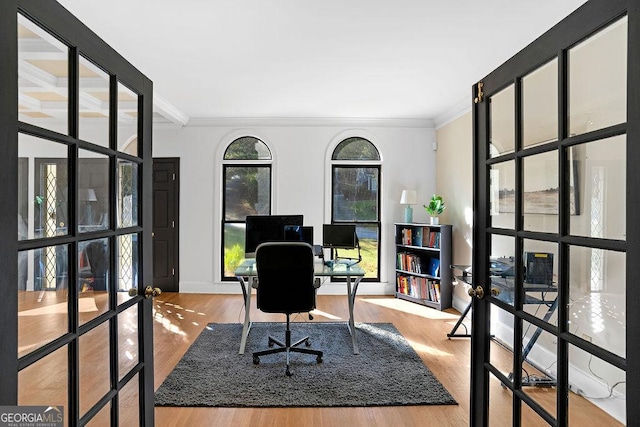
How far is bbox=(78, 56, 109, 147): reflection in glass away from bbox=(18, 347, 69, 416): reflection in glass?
0.67 m

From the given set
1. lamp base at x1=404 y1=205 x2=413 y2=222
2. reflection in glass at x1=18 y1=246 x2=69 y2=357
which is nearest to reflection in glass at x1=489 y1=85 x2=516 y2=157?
reflection in glass at x1=18 y1=246 x2=69 y2=357

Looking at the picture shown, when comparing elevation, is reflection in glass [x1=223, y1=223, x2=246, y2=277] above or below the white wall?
below


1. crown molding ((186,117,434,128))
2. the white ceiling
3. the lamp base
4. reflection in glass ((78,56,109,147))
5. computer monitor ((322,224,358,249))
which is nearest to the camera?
reflection in glass ((78,56,109,147))

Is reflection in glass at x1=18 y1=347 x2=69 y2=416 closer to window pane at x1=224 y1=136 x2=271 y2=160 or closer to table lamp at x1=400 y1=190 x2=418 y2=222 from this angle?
table lamp at x1=400 y1=190 x2=418 y2=222

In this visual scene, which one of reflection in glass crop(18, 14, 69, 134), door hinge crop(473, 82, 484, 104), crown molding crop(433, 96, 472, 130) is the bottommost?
reflection in glass crop(18, 14, 69, 134)

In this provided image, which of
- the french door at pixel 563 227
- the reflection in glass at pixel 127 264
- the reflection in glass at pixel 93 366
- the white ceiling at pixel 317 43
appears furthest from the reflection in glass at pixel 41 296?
the white ceiling at pixel 317 43

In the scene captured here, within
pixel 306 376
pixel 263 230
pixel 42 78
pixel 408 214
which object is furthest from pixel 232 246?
pixel 42 78

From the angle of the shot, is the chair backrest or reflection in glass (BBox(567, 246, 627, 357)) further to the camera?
the chair backrest

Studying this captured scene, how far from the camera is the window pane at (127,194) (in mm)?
1519

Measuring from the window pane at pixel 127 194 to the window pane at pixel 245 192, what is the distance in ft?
13.6

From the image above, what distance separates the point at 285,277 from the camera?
302cm

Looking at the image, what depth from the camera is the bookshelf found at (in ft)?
16.5

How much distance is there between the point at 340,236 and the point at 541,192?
3.16m

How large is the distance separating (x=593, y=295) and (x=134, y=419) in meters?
1.76
